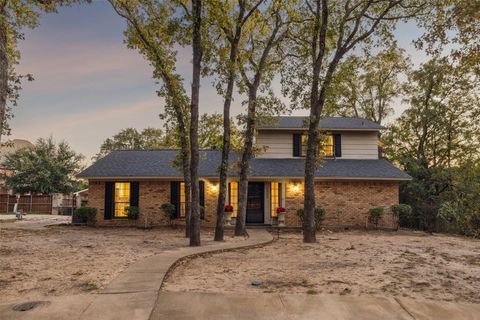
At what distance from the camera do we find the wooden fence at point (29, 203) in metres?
33.1

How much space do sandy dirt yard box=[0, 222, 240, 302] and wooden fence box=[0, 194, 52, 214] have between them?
69.3ft

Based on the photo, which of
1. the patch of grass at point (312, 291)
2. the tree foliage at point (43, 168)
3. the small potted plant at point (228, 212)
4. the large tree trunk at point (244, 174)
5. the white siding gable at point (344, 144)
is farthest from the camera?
the tree foliage at point (43, 168)

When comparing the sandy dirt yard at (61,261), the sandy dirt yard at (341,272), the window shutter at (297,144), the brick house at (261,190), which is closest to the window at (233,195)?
the brick house at (261,190)

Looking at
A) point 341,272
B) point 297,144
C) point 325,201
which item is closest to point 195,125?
point 341,272

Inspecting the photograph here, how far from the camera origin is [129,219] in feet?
60.3

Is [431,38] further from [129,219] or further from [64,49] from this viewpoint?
[129,219]

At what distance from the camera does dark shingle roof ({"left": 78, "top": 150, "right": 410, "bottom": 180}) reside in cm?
1800

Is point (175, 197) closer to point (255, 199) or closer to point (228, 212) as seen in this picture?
point (228, 212)

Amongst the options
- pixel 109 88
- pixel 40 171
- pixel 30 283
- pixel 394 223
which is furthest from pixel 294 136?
pixel 40 171

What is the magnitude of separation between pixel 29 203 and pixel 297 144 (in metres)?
26.6

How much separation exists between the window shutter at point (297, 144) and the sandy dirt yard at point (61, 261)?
1026 cm

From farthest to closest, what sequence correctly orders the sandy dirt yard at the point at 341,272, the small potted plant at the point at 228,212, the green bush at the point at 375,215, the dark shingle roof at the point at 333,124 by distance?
the dark shingle roof at the point at 333,124
the green bush at the point at 375,215
the small potted plant at the point at 228,212
the sandy dirt yard at the point at 341,272

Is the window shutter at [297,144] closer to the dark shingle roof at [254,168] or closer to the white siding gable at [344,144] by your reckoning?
the white siding gable at [344,144]

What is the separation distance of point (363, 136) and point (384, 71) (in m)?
12.5
